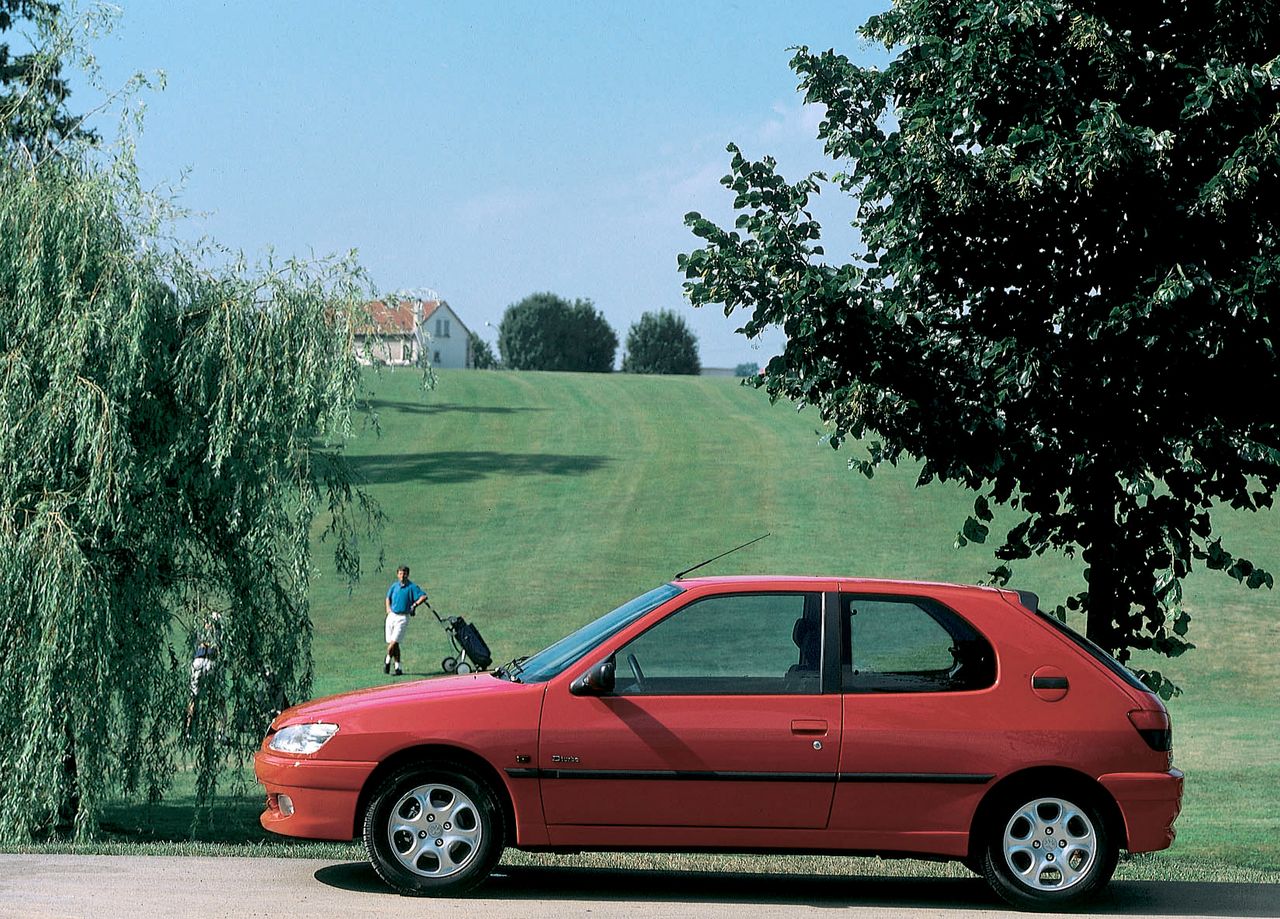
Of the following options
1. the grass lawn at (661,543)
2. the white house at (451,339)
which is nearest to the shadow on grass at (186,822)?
the grass lawn at (661,543)

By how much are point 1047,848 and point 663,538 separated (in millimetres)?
30306

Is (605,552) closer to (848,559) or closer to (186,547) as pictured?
(848,559)

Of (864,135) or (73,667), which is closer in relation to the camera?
(864,135)

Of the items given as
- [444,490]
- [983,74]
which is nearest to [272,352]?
[983,74]

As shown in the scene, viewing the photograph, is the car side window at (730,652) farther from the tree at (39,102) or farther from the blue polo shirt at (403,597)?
the blue polo shirt at (403,597)

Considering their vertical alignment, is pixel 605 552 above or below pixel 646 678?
above

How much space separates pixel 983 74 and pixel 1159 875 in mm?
Answer: 5083

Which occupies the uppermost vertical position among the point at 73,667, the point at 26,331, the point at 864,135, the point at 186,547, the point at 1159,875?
the point at 864,135

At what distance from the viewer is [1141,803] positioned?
7535 mm

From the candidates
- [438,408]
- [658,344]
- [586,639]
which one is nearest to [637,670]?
[586,639]

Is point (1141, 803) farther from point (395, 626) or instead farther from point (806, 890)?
point (395, 626)

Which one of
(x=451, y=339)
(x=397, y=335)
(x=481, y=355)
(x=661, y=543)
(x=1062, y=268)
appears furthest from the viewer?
(x=451, y=339)

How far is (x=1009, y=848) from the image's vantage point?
759 cm

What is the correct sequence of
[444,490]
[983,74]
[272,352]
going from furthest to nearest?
1. [444,490]
2. [272,352]
3. [983,74]
